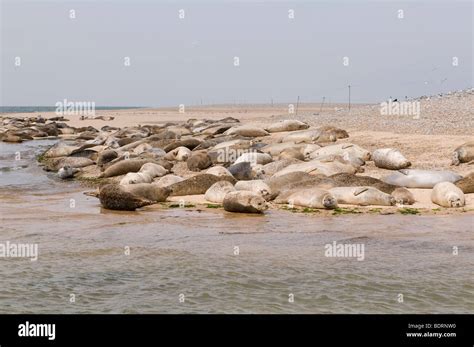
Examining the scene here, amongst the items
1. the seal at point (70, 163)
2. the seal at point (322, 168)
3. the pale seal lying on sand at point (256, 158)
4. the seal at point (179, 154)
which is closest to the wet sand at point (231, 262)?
the seal at point (322, 168)

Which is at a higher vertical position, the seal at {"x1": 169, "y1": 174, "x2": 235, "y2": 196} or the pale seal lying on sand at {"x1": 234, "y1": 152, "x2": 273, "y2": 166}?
the pale seal lying on sand at {"x1": 234, "y1": 152, "x2": 273, "y2": 166}

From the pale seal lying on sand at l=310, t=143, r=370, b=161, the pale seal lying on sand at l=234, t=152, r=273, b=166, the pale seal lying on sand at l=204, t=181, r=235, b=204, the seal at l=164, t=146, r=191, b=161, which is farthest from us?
the seal at l=164, t=146, r=191, b=161

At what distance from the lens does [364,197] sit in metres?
11.6

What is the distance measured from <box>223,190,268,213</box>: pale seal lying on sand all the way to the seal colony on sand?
0.02 m

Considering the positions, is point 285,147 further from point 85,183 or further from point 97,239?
point 97,239

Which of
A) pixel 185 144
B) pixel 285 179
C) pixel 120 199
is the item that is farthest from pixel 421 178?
pixel 185 144

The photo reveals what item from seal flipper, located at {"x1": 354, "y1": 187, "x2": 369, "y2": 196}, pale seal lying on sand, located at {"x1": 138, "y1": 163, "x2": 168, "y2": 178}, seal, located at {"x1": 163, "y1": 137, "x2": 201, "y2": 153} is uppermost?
seal, located at {"x1": 163, "y1": 137, "x2": 201, "y2": 153}

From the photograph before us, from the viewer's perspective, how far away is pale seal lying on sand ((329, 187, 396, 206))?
1156cm

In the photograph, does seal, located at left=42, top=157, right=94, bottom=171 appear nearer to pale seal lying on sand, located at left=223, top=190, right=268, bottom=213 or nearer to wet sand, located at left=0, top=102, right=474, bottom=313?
wet sand, located at left=0, top=102, right=474, bottom=313

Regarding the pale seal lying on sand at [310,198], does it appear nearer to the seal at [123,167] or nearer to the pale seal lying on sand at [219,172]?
the pale seal lying on sand at [219,172]

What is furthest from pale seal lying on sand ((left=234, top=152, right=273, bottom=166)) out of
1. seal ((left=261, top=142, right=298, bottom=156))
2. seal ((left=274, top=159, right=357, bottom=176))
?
seal ((left=274, top=159, right=357, bottom=176))

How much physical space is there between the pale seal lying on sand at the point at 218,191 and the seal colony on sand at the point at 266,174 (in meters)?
0.02

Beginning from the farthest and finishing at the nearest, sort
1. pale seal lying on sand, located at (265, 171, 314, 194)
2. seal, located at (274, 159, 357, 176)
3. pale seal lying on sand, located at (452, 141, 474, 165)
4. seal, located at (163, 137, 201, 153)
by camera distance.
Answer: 1. seal, located at (163, 137, 201, 153)
2. pale seal lying on sand, located at (452, 141, 474, 165)
3. seal, located at (274, 159, 357, 176)
4. pale seal lying on sand, located at (265, 171, 314, 194)
